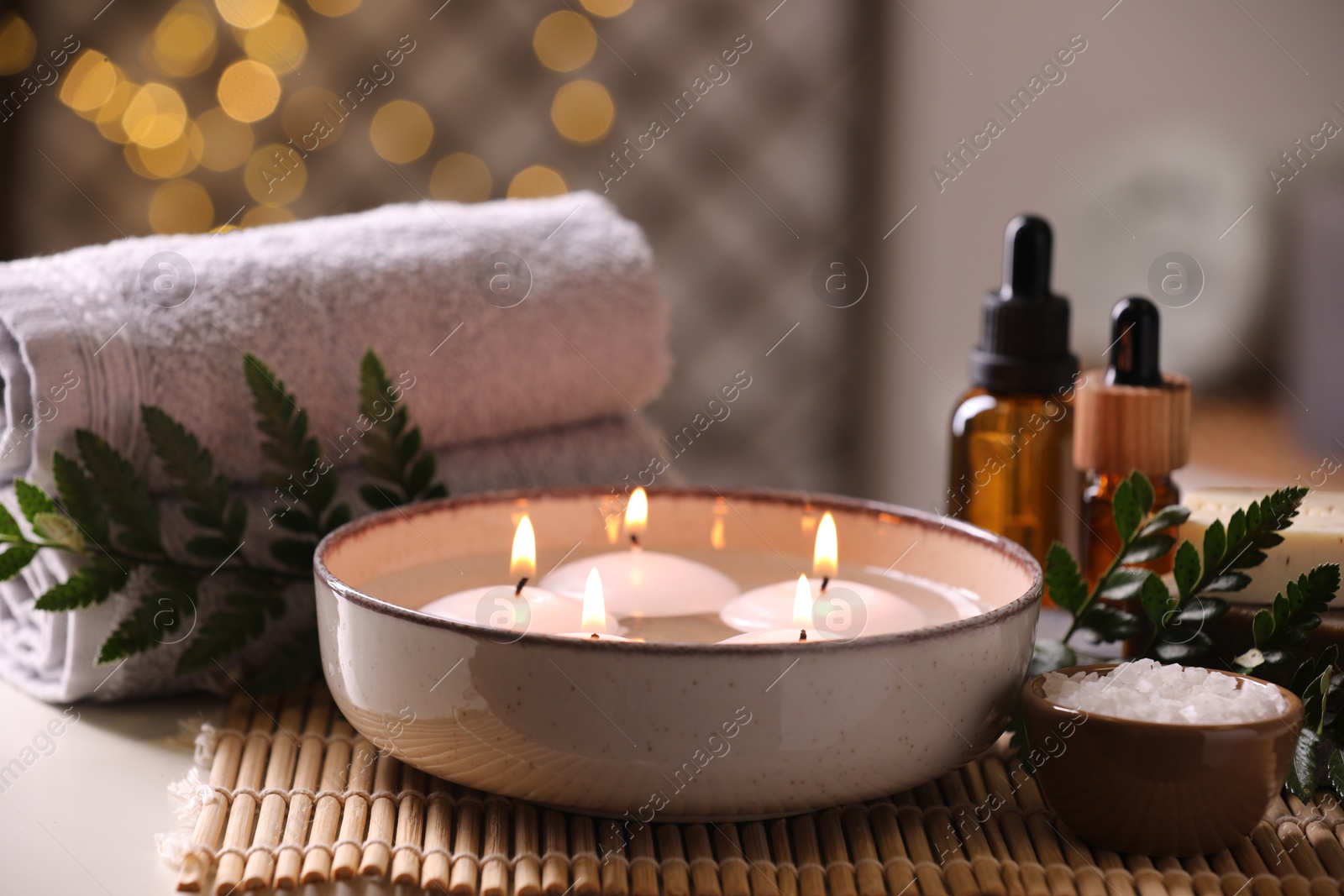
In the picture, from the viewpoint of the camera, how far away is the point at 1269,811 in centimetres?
37

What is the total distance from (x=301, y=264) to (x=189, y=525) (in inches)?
4.8

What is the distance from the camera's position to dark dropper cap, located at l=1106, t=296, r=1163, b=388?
471mm

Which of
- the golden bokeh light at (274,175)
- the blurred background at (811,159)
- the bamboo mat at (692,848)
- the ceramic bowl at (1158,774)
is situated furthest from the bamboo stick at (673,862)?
the golden bokeh light at (274,175)

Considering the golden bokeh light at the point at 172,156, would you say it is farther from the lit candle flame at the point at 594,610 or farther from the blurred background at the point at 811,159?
the lit candle flame at the point at 594,610

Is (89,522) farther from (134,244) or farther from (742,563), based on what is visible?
(742,563)

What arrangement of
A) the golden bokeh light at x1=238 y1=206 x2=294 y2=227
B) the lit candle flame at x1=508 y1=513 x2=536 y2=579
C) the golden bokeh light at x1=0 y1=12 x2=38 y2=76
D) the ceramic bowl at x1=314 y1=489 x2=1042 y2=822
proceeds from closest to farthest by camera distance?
the ceramic bowl at x1=314 y1=489 x2=1042 y2=822 → the lit candle flame at x1=508 y1=513 x2=536 y2=579 → the golden bokeh light at x1=0 y1=12 x2=38 y2=76 → the golden bokeh light at x1=238 y1=206 x2=294 y2=227

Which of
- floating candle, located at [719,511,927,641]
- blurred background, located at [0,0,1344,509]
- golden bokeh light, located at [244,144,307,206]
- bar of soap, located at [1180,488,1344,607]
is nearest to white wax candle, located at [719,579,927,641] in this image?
floating candle, located at [719,511,927,641]

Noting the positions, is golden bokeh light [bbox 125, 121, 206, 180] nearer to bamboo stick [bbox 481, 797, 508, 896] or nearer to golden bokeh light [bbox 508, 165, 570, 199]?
golden bokeh light [bbox 508, 165, 570, 199]

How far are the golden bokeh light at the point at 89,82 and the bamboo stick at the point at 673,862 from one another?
105cm

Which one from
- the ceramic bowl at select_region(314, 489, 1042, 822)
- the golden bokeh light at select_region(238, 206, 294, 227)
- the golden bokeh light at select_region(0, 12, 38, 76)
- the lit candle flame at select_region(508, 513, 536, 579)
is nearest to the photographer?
the ceramic bowl at select_region(314, 489, 1042, 822)

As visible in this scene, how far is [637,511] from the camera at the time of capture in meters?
0.46

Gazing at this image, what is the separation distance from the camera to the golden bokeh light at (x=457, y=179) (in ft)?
4.15

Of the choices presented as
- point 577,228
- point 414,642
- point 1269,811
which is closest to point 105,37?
point 577,228

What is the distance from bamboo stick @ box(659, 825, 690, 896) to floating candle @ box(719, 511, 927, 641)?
2.7 inches
